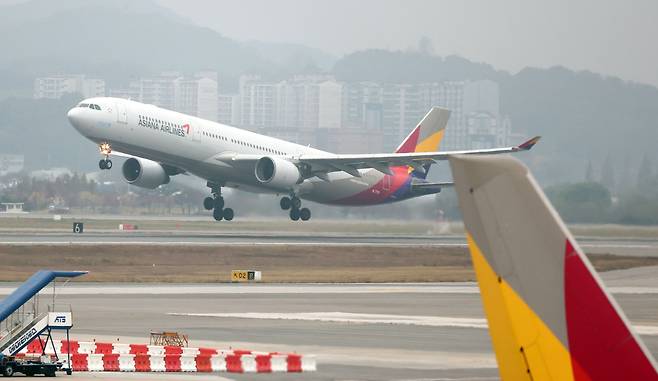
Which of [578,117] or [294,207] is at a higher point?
[578,117]

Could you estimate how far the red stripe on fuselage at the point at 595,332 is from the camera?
741 centimetres

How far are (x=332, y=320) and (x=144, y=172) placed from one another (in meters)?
37.3

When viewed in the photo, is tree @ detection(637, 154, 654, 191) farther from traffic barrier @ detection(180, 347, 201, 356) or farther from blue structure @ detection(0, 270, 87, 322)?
blue structure @ detection(0, 270, 87, 322)

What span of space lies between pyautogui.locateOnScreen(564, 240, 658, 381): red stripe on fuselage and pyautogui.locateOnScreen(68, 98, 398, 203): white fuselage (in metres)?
49.6

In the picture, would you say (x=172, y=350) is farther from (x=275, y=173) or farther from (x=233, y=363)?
(x=275, y=173)

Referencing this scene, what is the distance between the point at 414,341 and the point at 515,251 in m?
15.8

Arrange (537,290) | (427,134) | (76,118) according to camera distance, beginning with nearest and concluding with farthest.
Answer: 1. (537,290)
2. (76,118)
3. (427,134)

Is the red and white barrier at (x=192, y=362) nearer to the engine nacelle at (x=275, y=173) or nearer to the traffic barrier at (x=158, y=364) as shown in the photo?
the traffic barrier at (x=158, y=364)

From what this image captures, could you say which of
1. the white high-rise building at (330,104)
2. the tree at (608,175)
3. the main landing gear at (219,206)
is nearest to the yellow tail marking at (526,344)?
the main landing gear at (219,206)

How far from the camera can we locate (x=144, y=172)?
63375mm

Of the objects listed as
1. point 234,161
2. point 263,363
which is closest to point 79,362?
point 263,363

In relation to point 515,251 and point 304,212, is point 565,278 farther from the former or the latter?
point 304,212

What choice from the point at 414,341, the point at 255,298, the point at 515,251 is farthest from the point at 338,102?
the point at 515,251

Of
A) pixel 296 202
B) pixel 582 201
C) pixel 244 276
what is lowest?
pixel 244 276
